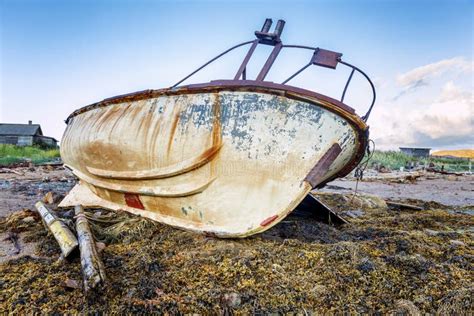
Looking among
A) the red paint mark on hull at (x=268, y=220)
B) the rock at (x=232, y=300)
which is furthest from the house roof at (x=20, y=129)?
the rock at (x=232, y=300)

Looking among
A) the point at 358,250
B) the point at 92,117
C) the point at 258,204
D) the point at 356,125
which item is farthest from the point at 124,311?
the point at 92,117

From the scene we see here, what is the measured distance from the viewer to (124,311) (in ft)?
6.12

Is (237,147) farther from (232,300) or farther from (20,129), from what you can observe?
(20,129)

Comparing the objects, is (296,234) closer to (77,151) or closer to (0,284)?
(0,284)

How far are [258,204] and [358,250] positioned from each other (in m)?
0.94

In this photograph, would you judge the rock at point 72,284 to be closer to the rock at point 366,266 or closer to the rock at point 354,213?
the rock at point 366,266

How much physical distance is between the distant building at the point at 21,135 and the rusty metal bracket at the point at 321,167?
36072 millimetres

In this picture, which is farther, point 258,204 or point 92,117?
point 92,117

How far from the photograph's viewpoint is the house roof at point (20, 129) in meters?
33.7

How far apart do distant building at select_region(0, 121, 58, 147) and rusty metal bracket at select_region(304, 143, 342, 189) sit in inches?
1420

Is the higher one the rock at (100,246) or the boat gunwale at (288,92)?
the boat gunwale at (288,92)

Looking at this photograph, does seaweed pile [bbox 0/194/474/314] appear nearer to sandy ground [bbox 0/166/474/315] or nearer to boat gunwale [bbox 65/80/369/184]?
sandy ground [bbox 0/166/474/315]

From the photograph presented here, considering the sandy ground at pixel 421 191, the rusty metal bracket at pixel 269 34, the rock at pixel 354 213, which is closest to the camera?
the rusty metal bracket at pixel 269 34

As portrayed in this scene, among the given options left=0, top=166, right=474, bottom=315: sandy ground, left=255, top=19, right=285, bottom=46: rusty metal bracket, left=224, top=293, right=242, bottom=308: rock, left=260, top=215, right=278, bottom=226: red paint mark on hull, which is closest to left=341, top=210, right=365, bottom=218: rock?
left=0, top=166, right=474, bottom=315: sandy ground
